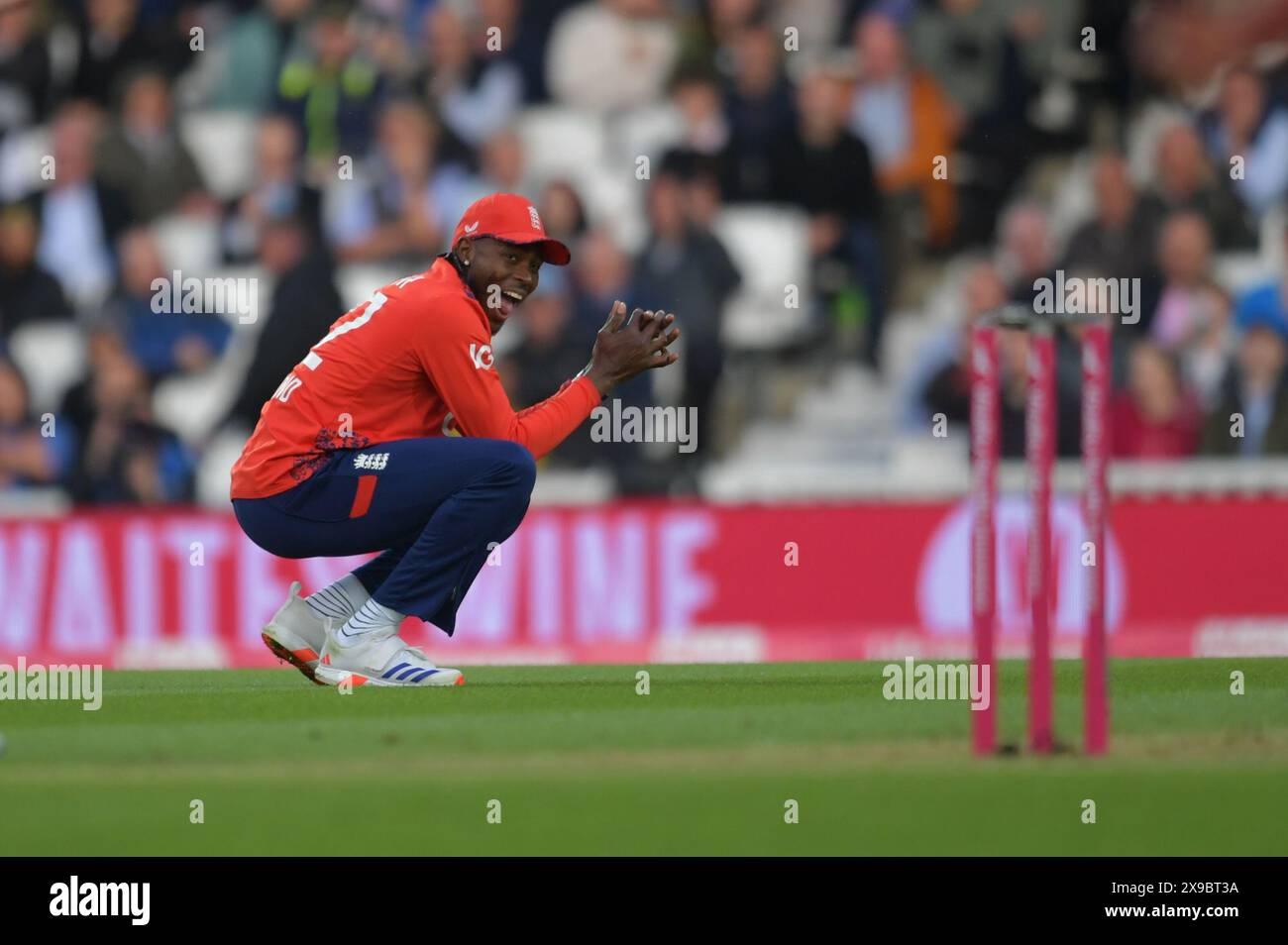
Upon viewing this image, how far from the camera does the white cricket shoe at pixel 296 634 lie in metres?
7.25

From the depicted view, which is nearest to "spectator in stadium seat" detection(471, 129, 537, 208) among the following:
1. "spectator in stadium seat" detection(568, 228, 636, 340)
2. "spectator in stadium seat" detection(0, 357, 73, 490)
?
"spectator in stadium seat" detection(568, 228, 636, 340)

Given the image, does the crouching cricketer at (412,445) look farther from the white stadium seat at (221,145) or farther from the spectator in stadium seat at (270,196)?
the white stadium seat at (221,145)

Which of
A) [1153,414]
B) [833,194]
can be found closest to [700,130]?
[833,194]

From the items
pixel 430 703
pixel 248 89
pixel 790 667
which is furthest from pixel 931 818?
pixel 248 89

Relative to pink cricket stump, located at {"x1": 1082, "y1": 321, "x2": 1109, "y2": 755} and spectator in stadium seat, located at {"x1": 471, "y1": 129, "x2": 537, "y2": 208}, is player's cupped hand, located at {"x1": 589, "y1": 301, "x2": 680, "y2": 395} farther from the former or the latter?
spectator in stadium seat, located at {"x1": 471, "y1": 129, "x2": 537, "y2": 208}

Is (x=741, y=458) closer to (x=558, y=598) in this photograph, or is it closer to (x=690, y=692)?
(x=558, y=598)

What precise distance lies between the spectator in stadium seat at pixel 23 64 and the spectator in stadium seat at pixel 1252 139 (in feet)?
23.3

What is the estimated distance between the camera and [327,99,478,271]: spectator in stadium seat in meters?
12.4

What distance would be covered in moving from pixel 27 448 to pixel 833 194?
16.0 ft

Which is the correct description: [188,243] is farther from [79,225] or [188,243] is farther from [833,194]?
[833,194]

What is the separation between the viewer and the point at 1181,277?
11805 millimetres

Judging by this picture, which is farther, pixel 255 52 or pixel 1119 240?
pixel 255 52

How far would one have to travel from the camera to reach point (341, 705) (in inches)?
273
